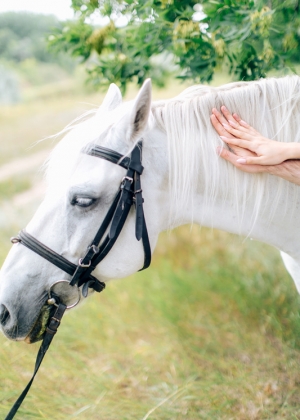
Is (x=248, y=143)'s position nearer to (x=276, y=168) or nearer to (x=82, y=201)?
(x=276, y=168)

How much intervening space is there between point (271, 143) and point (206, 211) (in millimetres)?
426

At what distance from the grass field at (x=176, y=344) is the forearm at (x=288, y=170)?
0.64 m

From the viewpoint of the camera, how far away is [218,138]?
1659 millimetres

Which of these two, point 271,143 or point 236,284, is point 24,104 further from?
point 271,143

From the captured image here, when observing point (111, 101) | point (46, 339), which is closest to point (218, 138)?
point (111, 101)

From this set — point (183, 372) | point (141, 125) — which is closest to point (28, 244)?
point (141, 125)

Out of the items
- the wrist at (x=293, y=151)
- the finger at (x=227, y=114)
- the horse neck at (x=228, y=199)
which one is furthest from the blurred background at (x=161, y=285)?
the wrist at (x=293, y=151)

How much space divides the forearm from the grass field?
64 centimetres

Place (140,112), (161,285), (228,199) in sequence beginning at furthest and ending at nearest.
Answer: (161,285) → (228,199) → (140,112)

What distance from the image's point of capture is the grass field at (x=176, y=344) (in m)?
2.39

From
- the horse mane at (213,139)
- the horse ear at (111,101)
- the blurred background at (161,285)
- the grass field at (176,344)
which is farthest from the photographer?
the grass field at (176,344)

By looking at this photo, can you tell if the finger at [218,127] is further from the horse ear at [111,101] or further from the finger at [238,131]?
the horse ear at [111,101]

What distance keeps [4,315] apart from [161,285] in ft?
8.61

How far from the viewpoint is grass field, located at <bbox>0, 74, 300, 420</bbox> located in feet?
7.85
